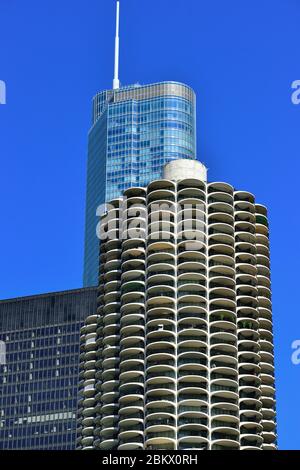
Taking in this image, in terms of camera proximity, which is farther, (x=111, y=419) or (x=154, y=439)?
(x=111, y=419)

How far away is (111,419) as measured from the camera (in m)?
197
